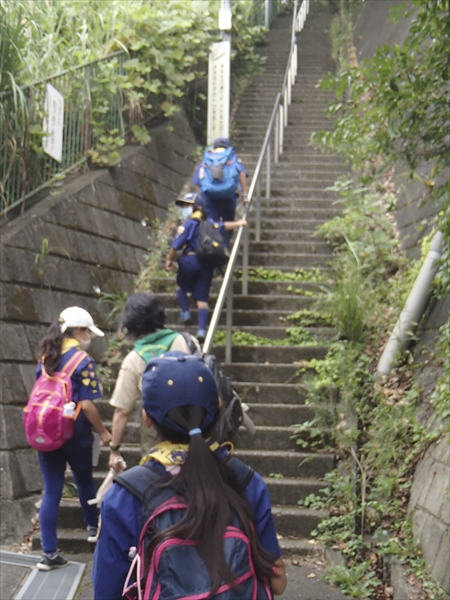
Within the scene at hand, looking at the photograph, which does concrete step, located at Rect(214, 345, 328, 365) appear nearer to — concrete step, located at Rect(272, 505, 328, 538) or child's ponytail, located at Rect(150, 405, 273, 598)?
concrete step, located at Rect(272, 505, 328, 538)

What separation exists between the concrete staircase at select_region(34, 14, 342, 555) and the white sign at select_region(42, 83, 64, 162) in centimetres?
172

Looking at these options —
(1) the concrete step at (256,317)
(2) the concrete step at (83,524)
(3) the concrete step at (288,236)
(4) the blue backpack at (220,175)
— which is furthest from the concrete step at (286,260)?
(2) the concrete step at (83,524)

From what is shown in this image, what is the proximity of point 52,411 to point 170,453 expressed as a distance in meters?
2.27

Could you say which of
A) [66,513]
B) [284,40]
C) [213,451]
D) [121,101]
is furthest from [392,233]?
[284,40]

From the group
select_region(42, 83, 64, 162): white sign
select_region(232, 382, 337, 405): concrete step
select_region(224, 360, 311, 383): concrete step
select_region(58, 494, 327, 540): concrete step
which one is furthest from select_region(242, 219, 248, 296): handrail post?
select_region(58, 494, 327, 540): concrete step

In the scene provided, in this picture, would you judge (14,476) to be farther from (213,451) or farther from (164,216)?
(164,216)

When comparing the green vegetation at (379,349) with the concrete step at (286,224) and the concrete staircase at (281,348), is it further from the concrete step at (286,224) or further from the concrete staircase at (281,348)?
the concrete step at (286,224)

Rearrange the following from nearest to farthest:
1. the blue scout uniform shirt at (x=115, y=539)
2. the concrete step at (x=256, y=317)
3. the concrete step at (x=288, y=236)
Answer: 1. the blue scout uniform shirt at (x=115, y=539)
2. the concrete step at (x=256, y=317)
3. the concrete step at (x=288, y=236)

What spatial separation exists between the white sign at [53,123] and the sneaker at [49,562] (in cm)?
359

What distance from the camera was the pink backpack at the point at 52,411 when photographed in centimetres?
410

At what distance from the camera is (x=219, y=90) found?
10391 mm

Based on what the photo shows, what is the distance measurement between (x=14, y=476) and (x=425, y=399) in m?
2.83

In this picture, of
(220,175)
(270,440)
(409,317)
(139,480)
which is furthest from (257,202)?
(139,480)

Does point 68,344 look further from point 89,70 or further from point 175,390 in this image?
point 89,70
